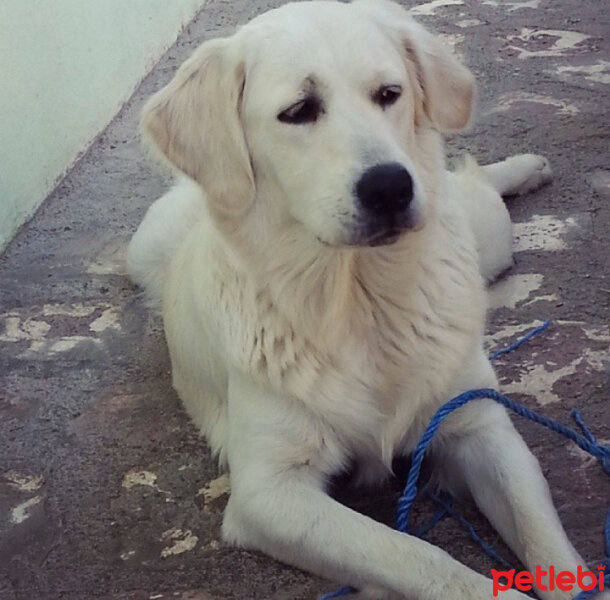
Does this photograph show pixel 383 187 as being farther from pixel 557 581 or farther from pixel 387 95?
pixel 557 581

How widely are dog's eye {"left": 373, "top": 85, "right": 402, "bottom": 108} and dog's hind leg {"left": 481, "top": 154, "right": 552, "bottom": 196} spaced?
4.62 ft

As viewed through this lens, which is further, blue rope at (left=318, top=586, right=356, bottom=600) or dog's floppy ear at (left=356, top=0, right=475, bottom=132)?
dog's floppy ear at (left=356, top=0, right=475, bottom=132)

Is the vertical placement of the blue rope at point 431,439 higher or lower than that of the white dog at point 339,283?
lower

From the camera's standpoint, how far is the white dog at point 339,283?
83.9 inches

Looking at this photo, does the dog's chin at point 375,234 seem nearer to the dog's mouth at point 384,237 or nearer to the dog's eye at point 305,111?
the dog's mouth at point 384,237

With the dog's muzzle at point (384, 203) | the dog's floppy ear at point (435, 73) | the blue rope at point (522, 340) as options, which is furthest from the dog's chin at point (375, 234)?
the blue rope at point (522, 340)

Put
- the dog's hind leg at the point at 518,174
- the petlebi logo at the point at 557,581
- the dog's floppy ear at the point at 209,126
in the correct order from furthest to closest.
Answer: the dog's hind leg at the point at 518,174 < the dog's floppy ear at the point at 209,126 < the petlebi logo at the point at 557,581

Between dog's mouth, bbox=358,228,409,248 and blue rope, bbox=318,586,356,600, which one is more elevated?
dog's mouth, bbox=358,228,409,248

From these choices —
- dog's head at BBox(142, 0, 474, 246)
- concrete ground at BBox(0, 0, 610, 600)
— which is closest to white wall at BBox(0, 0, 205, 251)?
concrete ground at BBox(0, 0, 610, 600)

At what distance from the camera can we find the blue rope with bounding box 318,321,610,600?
7.40ft

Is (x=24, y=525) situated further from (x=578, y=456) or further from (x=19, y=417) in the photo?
(x=578, y=456)

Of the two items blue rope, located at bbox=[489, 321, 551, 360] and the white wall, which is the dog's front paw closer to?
blue rope, located at bbox=[489, 321, 551, 360]

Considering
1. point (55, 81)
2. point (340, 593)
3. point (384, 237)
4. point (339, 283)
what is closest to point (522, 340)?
point (339, 283)

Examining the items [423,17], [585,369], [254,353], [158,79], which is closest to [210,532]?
[254,353]
